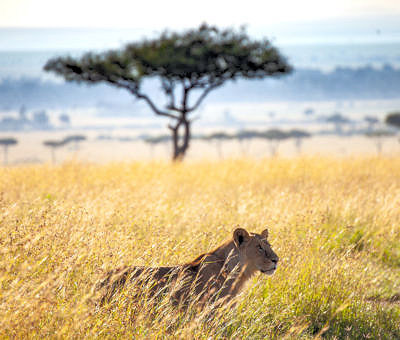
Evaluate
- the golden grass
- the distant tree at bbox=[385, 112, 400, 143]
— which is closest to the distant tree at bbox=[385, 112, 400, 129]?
the distant tree at bbox=[385, 112, 400, 143]

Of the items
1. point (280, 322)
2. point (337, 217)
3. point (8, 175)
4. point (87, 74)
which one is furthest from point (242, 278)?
point (87, 74)

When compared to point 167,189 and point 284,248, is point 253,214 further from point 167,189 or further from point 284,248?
point 167,189

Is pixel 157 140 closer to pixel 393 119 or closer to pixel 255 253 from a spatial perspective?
pixel 393 119

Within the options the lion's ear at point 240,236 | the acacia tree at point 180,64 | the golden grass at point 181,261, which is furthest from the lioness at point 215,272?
the acacia tree at point 180,64

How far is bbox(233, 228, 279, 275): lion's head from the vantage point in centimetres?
441

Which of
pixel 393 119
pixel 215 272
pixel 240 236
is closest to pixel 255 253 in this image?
pixel 240 236

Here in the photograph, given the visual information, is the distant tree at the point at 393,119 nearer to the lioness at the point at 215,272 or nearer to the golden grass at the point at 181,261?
the golden grass at the point at 181,261

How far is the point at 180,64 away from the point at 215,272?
1882 centimetres

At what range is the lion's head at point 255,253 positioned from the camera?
4.41m

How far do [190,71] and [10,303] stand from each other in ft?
65.0

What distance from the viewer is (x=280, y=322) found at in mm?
4977

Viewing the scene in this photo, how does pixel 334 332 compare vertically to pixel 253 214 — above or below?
below

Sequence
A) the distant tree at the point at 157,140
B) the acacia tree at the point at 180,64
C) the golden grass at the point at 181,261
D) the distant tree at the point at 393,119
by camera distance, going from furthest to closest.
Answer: the distant tree at the point at 157,140
the distant tree at the point at 393,119
the acacia tree at the point at 180,64
the golden grass at the point at 181,261

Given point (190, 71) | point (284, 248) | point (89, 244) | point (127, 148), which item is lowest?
point (127, 148)
